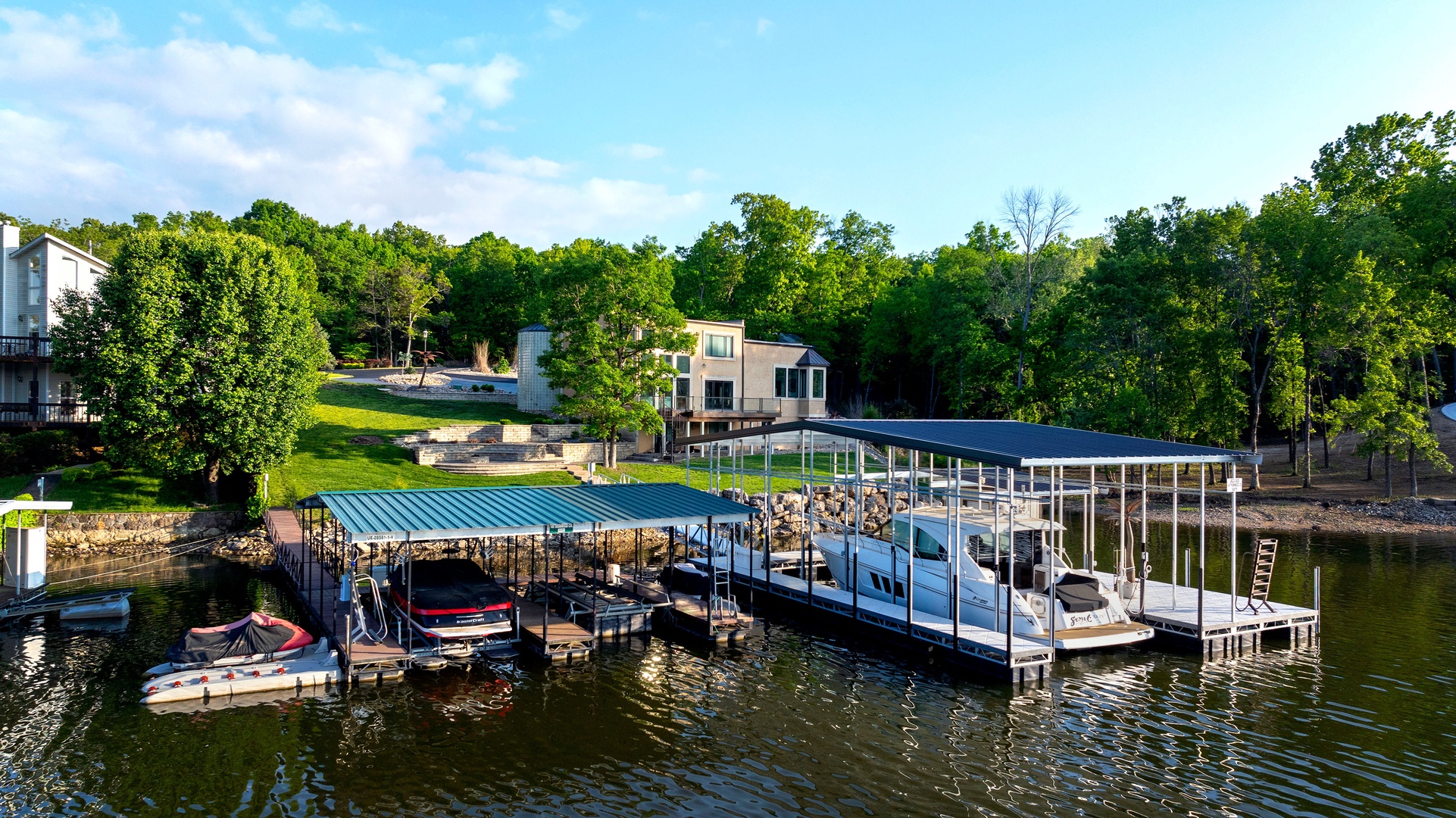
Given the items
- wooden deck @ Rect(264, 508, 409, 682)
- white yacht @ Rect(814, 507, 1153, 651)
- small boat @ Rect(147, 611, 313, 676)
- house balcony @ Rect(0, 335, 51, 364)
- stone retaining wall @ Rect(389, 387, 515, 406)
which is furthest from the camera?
stone retaining wall @ Rect(389, 387, 515, 406)

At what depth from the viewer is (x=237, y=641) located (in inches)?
667

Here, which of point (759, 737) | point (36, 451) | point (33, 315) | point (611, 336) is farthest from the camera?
point (611, 336)

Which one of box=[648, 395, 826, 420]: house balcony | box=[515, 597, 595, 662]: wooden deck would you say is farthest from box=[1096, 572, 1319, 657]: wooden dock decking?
box=[648, 395, 826, 420]: house balcony

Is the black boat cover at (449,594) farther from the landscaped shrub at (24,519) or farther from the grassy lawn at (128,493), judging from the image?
the grassy lawn at (128,493)

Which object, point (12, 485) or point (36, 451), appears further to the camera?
point (36, 451)

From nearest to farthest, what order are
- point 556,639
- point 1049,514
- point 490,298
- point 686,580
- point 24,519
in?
point 556,639
point 1049,514
point 686,580
point 24,519
point 490,298

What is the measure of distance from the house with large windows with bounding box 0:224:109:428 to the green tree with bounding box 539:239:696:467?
21109 millimetres

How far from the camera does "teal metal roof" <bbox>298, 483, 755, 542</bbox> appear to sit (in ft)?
59.0

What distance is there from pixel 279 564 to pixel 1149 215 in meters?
55.1

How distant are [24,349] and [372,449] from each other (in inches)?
645

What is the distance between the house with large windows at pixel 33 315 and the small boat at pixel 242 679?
28636mm

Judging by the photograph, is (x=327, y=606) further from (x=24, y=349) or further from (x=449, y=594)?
(x=24, y=349)

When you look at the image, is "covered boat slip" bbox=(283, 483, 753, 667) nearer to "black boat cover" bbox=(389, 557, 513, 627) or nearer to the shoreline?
"black boat cover" bbox=(389, 557, 513, 627)

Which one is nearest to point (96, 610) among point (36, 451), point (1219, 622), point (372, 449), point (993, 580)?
point (372, 449)
